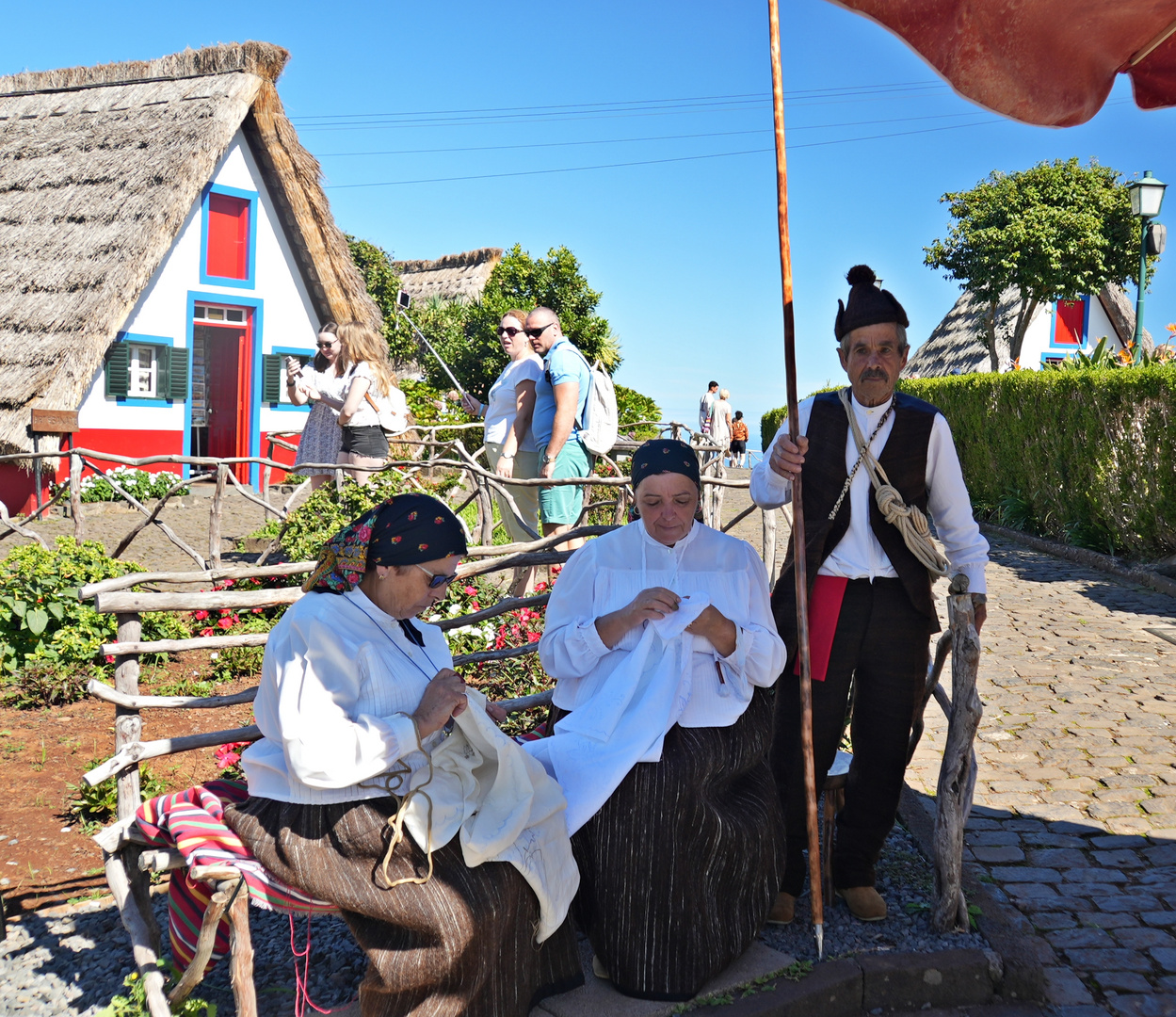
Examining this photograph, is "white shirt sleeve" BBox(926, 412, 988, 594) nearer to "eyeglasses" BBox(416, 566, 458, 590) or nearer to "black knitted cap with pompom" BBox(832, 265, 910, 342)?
"black knitted cap with pompom" BBox(832, 265, 910, 342)

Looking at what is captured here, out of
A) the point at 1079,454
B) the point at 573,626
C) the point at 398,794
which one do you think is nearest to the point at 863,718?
the point at 573,626

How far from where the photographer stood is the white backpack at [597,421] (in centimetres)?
605

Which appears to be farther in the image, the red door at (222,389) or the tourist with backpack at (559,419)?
the red door at (222,389)

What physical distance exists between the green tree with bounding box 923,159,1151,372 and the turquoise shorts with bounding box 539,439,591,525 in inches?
830

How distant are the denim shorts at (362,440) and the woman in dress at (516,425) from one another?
138cm

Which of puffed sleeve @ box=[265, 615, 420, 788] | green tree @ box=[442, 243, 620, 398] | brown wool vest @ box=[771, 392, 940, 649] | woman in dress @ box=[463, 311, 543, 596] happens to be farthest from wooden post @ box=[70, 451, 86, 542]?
green tree @ box=[442, 243, 620, 398]

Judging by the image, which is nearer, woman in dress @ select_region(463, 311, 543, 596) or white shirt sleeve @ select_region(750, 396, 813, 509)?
white shirt sleeve @ select_region(750, 396, 813, 509)

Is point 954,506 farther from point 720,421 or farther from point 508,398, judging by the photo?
point 720,421

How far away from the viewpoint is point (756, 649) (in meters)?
3.20

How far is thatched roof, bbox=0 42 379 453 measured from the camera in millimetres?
12711

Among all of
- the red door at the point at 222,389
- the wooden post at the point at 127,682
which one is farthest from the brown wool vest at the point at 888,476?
the red door at the point at 222,389

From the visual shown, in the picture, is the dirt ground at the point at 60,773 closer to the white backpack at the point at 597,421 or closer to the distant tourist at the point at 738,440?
the white backpack at the point at 597,421

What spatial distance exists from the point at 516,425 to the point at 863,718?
3.30 meters

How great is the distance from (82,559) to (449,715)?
441 centimetres
